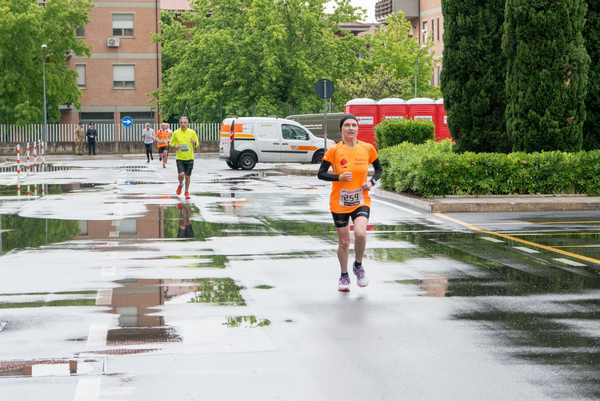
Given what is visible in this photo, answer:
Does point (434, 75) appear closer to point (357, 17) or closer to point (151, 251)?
point (357, 17)

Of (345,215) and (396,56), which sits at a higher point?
(396,56)

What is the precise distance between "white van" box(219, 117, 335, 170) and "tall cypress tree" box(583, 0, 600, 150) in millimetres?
19781

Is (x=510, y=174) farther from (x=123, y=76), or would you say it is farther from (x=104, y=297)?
(x=123, y=76)

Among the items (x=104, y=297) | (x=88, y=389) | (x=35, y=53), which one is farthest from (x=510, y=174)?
(x=35, y=53)

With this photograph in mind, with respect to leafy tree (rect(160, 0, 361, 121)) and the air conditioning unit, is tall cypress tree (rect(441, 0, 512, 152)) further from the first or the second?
the air conditioning unit

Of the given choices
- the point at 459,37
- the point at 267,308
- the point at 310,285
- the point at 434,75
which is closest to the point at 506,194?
the point at 459,37

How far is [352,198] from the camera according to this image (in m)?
12.3

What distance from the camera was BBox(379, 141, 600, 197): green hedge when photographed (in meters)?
23.6

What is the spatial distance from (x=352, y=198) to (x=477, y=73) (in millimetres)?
15393

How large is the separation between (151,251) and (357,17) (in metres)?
61.0

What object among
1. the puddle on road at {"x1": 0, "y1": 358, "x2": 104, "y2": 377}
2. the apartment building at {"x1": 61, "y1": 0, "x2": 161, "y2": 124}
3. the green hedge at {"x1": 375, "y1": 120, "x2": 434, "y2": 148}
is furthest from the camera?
the apartment building at {"x1": 61, "y1": 0, "x2": 161, "y2": 124}

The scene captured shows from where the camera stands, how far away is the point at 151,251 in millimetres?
15766

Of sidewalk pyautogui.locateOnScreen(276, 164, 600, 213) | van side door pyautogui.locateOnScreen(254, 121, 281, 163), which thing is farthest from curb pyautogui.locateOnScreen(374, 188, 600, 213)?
van side door pyautogui.locateOnScreen(254, 121, 281, 163)

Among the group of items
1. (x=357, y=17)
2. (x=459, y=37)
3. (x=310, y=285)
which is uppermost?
(x=357, y=17)
